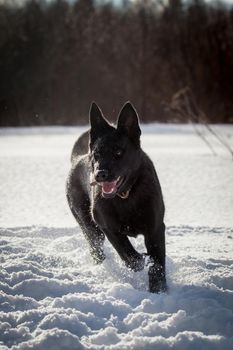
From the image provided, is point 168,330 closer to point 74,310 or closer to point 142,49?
point 74,310

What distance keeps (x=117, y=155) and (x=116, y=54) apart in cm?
3474

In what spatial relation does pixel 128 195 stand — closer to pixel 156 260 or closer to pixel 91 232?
pixel 156 260

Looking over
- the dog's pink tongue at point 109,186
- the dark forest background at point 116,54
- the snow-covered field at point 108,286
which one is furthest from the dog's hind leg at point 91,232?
the dark forest background at point 116,54

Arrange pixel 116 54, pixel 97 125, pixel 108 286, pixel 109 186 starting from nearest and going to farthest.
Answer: pixel 108 286
pixel 109 186
pixel 97 125
pixel 116 54

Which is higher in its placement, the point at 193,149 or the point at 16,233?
the point at 16,233

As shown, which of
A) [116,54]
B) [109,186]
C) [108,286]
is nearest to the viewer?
[108,286]

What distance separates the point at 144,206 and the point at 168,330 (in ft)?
4.06

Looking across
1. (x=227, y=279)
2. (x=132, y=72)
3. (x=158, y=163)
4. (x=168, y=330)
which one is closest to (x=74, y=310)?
(x=168, y=330)

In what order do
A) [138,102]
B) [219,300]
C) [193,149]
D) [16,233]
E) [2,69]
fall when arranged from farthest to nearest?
[138,102]
[2,69]
[193,149]
[16,233]
[219,300]

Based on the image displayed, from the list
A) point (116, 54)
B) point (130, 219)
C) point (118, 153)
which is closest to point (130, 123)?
point (118, 153)

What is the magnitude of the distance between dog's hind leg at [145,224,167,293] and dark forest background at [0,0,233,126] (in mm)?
30892

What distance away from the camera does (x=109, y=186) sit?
3963 millimetres

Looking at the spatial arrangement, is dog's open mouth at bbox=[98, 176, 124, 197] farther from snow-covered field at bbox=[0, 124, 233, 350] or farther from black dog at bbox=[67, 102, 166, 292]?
snow-covered field at bbox=[0, 124, 233, 350]

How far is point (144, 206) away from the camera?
407 centimetres
